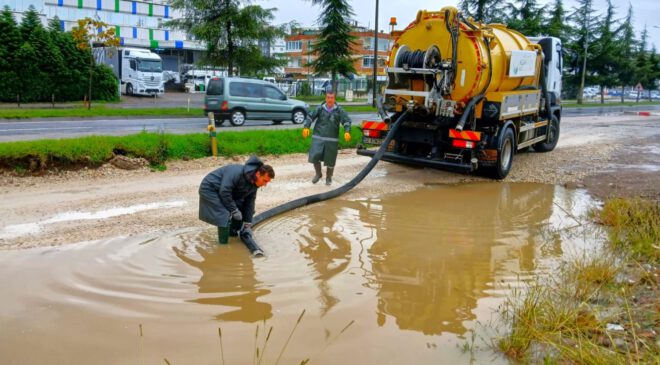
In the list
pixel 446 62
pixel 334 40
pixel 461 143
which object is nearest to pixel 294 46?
pixel 334 40

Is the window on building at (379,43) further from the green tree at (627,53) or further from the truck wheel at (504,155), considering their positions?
the truck wheel at (504,155)

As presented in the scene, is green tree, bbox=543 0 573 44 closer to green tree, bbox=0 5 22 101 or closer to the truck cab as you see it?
the truck cab

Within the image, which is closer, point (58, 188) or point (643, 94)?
point (58, 188)

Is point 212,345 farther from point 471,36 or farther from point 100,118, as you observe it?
point 100,118

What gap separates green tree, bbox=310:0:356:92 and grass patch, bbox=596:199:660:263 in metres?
22.1

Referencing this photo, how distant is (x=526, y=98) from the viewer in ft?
39.4

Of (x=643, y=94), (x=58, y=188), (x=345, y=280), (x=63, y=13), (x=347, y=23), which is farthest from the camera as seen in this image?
(x=643, y=94)

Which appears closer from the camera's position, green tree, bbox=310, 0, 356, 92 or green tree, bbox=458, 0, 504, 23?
green tree, bbox=310, 0, 356, 92

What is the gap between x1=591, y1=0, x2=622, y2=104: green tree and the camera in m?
45.5

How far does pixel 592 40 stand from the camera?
1833 inches

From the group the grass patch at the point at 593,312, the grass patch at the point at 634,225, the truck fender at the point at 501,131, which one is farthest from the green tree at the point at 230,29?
the grass patch at the point at 593,312

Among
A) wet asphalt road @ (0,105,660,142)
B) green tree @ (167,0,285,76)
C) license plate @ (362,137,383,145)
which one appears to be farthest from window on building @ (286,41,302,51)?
license plate @ (362,137,383,145)

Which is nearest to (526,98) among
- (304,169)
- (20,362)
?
(304,169)

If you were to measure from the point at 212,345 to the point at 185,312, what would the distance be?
0.59 m
